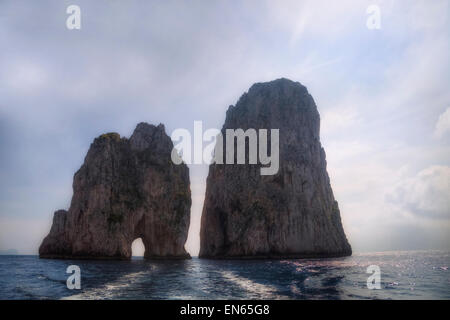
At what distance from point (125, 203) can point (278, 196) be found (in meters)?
38.4

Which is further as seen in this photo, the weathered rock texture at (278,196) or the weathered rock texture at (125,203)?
the weathered rock texture at (278,196)

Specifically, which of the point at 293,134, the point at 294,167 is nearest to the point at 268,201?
the point at 294,167

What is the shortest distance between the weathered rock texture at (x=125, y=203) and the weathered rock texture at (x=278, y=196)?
1290 centimetres

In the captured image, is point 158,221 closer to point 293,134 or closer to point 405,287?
point 293,134

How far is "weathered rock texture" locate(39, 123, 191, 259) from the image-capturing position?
67438 millimetres

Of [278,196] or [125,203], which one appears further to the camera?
[278,196]

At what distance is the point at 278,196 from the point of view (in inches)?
3312

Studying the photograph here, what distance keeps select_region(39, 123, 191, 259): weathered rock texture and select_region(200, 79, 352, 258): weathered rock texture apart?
42.3 ft

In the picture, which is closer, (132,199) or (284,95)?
(132,199)

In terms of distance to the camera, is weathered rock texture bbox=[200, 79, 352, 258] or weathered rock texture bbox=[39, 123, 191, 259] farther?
weathered rock texture bbox=[200, 79, 352, 258]

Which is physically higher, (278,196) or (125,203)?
(278,196)

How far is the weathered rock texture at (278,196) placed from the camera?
80562 millimetres
